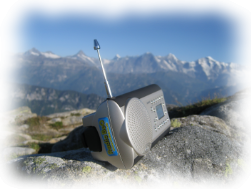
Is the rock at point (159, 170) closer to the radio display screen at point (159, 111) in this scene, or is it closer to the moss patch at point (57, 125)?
the radio display screen at point (159, 111)

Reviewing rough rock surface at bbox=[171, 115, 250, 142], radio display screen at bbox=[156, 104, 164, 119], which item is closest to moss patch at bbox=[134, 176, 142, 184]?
radio display screen at bbox=[156, 104, 164, 119]

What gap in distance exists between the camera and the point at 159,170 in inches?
111

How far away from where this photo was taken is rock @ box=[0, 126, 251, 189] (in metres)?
2.49

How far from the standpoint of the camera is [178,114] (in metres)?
8.61

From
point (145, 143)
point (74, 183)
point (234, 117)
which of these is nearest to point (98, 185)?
point (74, 183)

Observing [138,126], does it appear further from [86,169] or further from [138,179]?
[86,169]

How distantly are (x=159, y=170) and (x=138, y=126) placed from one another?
3.18 ft

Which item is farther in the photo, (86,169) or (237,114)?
(237,114)

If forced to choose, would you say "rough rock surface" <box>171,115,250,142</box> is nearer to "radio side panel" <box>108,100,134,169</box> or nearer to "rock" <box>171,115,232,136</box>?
"rock" <box>171,115,232,136</box>

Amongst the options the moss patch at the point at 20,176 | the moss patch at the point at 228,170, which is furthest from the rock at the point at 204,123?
the moss patch at the point at 20,176

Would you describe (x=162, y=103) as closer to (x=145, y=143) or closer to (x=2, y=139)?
(x=145, y=143)

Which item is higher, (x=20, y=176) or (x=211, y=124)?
(x=20, y=176)

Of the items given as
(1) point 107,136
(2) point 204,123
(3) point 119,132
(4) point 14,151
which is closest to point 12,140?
(4) point 14,151

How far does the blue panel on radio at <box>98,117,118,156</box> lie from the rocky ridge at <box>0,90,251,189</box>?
1.37ft
